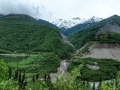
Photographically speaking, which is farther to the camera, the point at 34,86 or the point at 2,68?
the point at 34,86

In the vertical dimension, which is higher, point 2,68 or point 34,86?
point 2,68

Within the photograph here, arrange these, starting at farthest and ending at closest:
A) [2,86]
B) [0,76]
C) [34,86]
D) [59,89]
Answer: [34,86] < [0,76] < [59,89] < [2,86]

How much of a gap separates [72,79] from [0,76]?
39444 millimetres

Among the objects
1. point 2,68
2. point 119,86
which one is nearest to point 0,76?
point 2,68

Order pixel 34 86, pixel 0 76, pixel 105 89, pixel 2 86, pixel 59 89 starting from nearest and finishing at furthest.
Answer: pixel 2 86
pixel 105 89
pixel 59 89
pixel 0 76
pixel 34 86

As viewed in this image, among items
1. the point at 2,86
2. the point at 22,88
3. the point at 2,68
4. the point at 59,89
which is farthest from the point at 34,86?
the point at 2,86

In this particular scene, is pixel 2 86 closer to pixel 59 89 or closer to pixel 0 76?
pixel 59 89

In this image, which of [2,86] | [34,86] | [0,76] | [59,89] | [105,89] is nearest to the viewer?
[2,86]

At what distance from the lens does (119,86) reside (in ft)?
145

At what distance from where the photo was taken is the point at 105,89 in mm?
42281

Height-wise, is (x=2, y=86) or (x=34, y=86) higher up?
(x=2, y=86)

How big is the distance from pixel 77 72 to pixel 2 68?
4093cm

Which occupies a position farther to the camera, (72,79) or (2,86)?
(72,79)

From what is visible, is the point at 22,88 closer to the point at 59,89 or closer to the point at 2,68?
the point at 2,68
